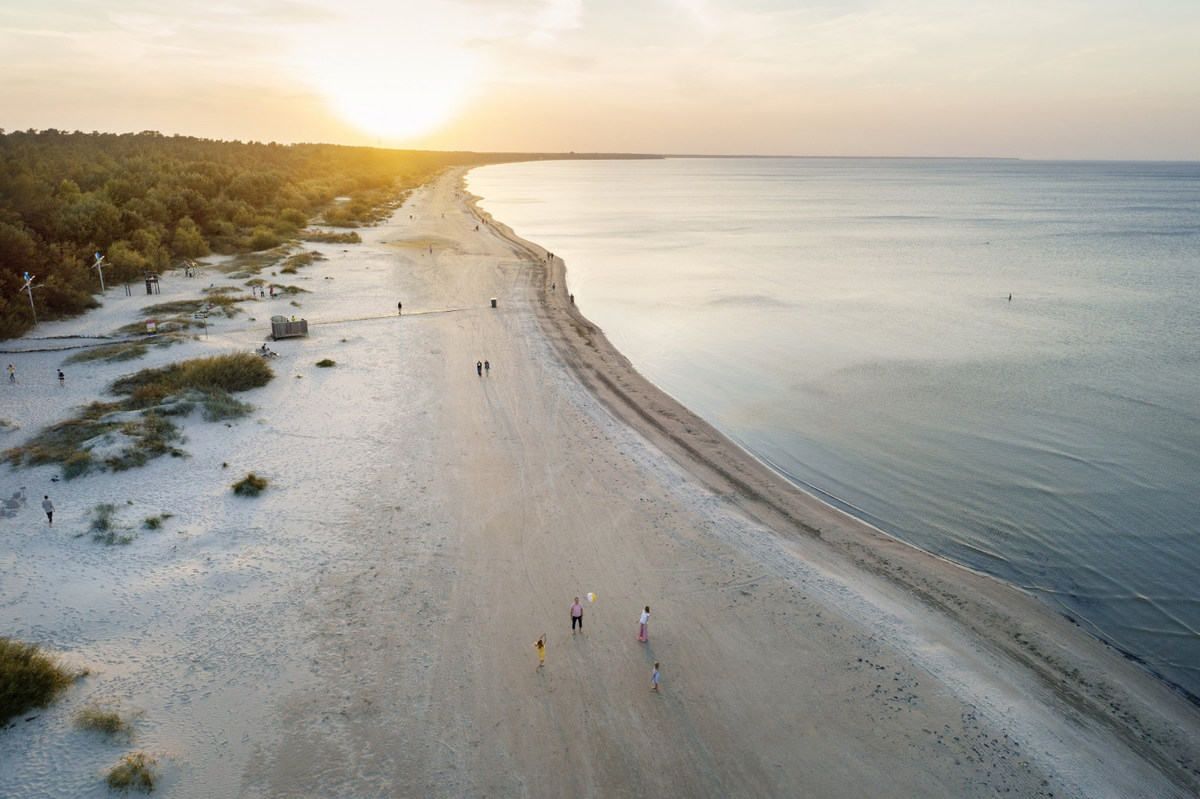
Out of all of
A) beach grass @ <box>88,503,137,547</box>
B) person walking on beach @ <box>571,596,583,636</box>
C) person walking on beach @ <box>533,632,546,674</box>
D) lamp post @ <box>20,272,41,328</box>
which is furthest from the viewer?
lamp post @ <box>20,272,41,328</box>

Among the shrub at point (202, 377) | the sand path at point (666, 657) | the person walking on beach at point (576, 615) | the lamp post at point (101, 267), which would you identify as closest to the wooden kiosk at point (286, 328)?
the shrub at point (202, 377)

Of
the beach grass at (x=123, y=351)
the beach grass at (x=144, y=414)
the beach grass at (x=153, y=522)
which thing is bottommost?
the beach grass at (x=153, y=522)

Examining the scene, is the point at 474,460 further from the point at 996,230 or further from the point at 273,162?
the point at 273,162

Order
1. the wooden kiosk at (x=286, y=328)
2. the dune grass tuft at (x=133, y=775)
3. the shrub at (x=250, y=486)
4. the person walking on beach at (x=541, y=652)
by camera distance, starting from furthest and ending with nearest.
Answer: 1. the wooden kiosk at (x=286, y=328)
2. the shrub at (x=250, y=486)
3. the person walking on beach at (x=541, y=652)
4. the dune grass tuft at (x=133, y=775)

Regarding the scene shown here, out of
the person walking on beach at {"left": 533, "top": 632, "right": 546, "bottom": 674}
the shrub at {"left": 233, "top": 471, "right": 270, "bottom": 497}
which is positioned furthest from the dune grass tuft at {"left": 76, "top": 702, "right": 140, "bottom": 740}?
the shrub at {"left": 233, "top": 471, "right": 270, "bottom": 497}

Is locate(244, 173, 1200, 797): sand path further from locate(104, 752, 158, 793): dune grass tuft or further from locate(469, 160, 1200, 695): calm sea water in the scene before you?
locate(469, 160, 1200, 695): calm sea water

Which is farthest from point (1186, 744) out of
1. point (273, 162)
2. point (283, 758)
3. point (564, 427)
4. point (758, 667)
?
point (273, 162)

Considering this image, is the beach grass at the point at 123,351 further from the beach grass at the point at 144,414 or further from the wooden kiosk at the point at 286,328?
the wooden kiosk at the point at 286,328
